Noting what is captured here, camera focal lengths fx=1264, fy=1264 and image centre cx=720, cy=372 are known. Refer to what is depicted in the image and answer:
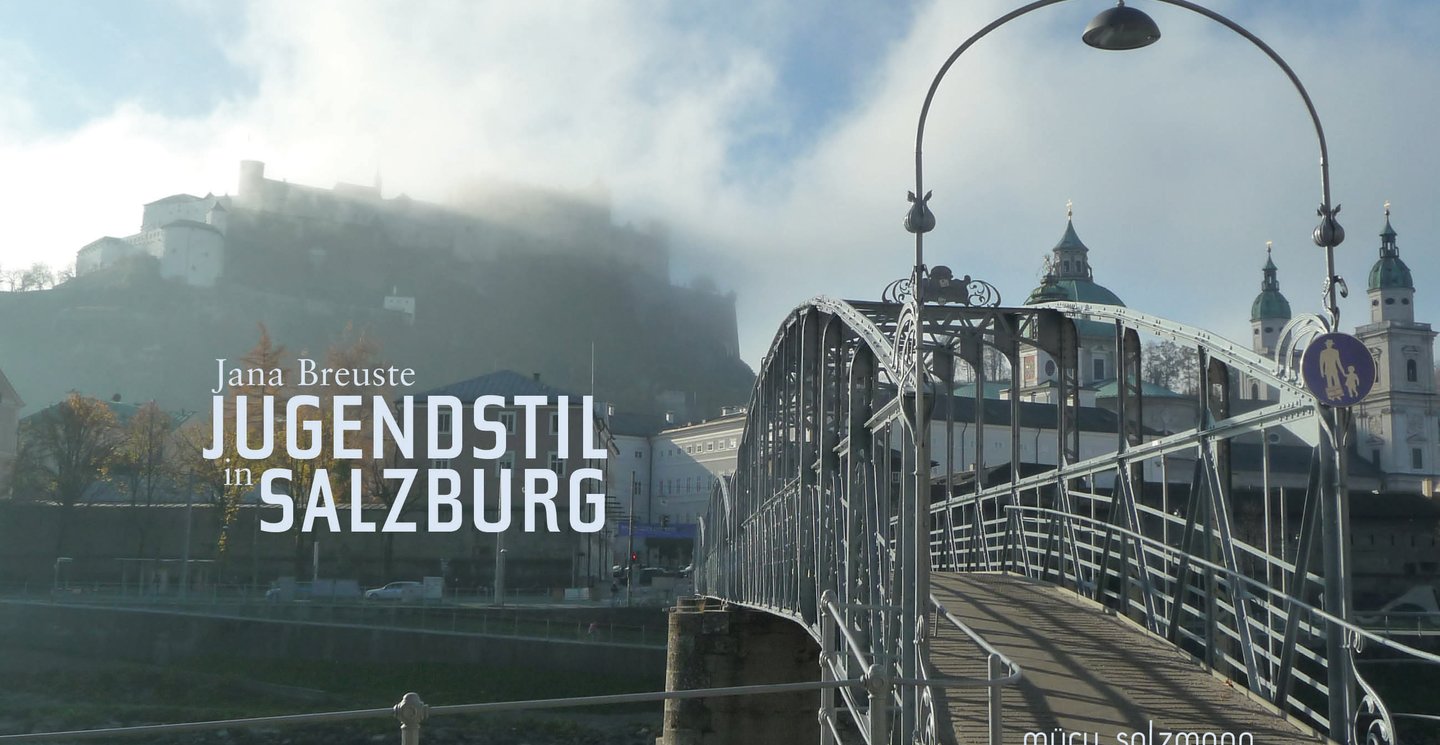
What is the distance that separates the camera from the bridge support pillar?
79.6 feet

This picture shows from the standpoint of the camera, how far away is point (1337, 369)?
8281 millimetres

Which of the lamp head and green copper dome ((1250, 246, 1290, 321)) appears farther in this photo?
green copper dome ((1250, 246, 1290, 321))

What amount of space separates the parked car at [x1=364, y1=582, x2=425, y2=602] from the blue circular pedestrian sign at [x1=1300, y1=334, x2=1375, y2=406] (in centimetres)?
5099

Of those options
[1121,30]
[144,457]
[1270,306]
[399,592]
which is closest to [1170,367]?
[1270,306]

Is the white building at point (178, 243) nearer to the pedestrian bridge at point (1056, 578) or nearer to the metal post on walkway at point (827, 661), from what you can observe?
the pedestrian bridge at point (1056, 578)

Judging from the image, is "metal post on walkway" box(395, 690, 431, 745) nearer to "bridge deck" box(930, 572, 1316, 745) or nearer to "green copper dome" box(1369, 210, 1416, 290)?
"bridge deck" box(930, 572, 1316, 745)

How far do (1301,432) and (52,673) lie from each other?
161ft

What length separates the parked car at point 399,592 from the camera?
5622cm

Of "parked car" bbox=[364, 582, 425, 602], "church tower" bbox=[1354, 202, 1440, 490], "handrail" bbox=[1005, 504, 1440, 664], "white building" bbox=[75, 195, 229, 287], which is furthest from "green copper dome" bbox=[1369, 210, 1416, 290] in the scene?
"white building" bbox=[75, 195, 229, 287]

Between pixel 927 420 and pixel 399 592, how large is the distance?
51590 mm

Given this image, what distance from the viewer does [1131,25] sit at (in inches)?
395

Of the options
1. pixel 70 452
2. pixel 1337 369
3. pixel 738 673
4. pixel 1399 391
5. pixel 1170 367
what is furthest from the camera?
pixel 1399 391

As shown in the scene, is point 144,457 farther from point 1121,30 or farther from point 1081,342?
point 1121,30

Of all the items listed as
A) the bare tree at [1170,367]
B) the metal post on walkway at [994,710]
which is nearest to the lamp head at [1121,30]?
the metal post on walkway at [994,710]
